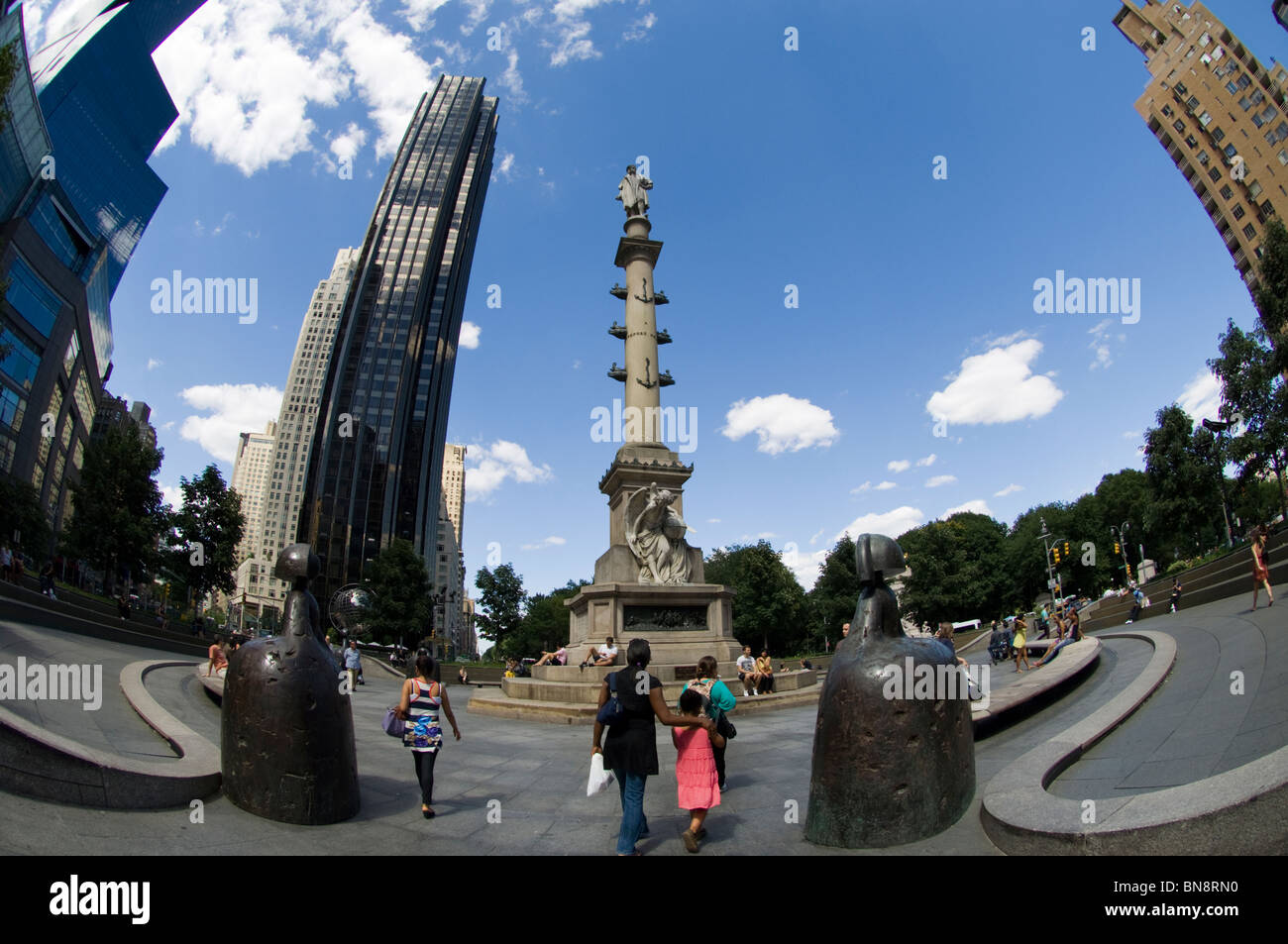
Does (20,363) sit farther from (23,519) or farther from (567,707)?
(567,707)

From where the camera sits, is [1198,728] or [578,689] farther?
[578,689]

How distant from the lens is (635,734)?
4.88 meters

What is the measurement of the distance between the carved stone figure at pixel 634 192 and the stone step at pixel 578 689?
681 inches

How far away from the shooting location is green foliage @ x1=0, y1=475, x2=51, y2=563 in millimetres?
33062

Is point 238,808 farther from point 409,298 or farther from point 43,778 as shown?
point 409,298

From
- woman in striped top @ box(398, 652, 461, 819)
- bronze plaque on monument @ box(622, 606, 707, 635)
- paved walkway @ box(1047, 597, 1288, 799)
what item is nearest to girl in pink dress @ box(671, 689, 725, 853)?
woman in striped top @ box(398, 652, 461, 819)

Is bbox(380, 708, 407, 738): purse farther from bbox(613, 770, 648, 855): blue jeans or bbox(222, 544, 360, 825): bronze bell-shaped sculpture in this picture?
bbox(613, 770, 648, 855): blue jeans

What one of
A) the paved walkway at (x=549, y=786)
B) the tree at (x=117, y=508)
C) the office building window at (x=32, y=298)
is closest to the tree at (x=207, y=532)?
the tree at (x=117, y=508)

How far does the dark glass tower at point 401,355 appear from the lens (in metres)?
91.4

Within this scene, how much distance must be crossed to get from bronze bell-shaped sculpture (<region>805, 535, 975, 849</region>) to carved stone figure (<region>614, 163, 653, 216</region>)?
21586mm

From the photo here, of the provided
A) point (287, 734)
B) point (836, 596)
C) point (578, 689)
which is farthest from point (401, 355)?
point (287, 734)

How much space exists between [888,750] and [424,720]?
4.38 m
